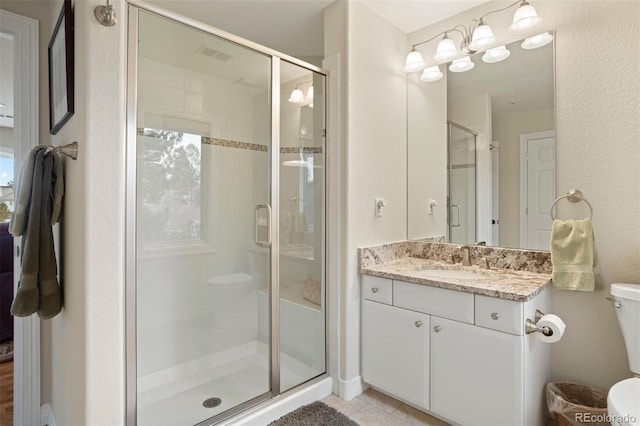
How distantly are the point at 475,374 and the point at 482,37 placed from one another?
1.91 meters

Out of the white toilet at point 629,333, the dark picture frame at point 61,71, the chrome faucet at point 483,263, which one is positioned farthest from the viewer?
the chrome faucet at point 483,263

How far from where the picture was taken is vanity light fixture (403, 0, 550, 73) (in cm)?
185

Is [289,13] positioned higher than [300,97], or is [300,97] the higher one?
[289,13]

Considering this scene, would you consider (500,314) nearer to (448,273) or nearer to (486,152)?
(448,273)

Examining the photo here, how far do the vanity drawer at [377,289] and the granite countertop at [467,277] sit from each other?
37 mm

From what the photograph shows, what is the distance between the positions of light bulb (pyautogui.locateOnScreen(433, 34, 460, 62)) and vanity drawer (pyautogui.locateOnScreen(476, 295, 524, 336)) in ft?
5.11

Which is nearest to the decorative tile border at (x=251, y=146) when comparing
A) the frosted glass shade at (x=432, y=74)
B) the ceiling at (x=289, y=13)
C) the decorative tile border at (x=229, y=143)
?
the decorative tile border at (x=229, y=143)

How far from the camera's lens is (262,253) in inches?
87.8

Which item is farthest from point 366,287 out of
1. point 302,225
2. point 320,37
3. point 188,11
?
point 188,11

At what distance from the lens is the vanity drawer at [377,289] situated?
2.00m

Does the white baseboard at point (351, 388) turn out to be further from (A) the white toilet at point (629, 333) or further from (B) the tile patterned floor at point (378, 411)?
(A) the white toilet at point (629, 333)

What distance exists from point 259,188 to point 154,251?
79 cm

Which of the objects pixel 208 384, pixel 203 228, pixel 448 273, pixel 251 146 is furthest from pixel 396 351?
pixel 251 146

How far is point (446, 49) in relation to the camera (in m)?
2.19
